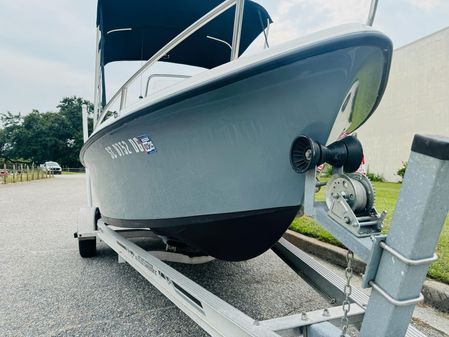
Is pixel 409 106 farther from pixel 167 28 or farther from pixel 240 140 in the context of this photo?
pixel 240 140

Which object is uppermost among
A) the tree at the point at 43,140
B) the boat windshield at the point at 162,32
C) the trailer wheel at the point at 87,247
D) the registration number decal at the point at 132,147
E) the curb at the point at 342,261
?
the boat windshield at the point at 162,32

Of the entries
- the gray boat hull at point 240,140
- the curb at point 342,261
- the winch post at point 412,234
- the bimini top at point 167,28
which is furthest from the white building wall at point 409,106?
the winch post at point 412,234

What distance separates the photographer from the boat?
5.15 ft

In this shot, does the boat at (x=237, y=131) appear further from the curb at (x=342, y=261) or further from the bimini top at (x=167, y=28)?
the curb at (x=342, y=261)

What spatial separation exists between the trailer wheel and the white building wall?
1357 cm

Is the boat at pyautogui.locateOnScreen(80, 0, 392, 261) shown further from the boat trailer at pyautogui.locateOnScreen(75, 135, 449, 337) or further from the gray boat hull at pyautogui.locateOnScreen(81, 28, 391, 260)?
the boat trailer at pyautogui.locateOnScreen(75, 135, 449, 337)

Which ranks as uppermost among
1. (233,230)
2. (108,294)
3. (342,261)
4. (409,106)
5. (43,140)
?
(409,106)

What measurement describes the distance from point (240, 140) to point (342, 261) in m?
2.20

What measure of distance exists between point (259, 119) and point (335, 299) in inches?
46.2

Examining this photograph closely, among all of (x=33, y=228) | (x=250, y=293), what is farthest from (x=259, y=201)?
(x=33, y=228)

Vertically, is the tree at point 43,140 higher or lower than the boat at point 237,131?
lower

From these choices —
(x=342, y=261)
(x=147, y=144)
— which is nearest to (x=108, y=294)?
(x=147, y=144)

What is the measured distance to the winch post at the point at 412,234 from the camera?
101 cm

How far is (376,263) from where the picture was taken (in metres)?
1.21
